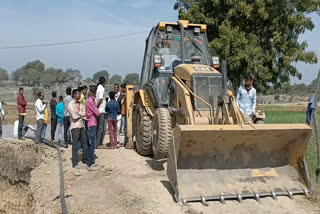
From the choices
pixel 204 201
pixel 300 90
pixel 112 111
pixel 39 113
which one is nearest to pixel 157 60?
pixel 112 111

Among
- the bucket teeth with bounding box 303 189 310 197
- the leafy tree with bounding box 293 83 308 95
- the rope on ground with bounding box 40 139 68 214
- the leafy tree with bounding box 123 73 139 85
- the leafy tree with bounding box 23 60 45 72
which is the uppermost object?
the leafy tree with bounding box 23 60 45 72

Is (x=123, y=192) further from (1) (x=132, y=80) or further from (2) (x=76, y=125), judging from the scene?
(1) (x=132, y=80)

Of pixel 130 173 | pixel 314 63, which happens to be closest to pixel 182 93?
pixel 130 173

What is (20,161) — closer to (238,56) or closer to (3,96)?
(238,56)

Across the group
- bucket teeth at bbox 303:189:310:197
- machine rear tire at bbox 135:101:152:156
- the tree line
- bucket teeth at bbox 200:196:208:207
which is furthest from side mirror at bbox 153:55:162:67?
the tree line

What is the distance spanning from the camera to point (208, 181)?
6.36 metres

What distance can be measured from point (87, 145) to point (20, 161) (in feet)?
10.5

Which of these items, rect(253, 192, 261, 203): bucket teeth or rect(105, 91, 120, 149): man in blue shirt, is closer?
rect(253, 192, 261, 203): bucket teeth

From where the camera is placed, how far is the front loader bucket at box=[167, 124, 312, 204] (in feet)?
Result: 20.2

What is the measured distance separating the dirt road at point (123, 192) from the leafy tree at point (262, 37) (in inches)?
261

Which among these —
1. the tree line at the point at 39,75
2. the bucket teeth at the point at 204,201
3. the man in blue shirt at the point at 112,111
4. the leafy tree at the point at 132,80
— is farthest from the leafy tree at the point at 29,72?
the bucket teeth at the point at 204,201

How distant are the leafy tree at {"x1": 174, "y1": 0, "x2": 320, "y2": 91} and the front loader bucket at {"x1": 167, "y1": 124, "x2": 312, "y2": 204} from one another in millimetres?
8203

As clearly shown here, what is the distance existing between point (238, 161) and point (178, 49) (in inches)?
146

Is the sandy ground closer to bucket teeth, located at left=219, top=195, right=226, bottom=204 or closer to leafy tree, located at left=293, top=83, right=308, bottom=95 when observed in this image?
bucket teeth, located at left=219, top=195, right=226, bottom=204
